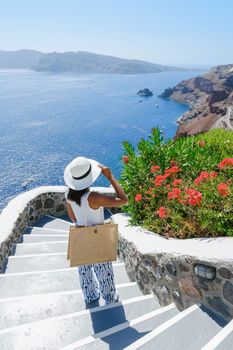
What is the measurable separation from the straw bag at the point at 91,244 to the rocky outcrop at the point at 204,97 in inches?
3036

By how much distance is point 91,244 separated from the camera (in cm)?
396

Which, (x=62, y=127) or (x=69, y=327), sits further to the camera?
(x=62, y=127)

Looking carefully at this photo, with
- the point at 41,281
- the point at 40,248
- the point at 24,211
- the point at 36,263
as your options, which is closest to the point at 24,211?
the point at 24,211

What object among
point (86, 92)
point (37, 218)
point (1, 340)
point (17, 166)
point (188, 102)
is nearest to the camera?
point (1, 340)

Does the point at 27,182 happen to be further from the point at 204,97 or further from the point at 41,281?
the point at 204,97

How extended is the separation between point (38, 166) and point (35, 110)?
188 ft

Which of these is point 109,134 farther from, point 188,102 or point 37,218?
point 37,218

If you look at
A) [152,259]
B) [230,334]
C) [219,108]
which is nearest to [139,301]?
[152,259]

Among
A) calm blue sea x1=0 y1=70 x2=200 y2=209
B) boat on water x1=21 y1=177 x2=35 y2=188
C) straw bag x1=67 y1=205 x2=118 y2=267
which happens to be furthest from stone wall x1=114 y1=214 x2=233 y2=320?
boat on water x1=21 y1=177 x2=35 y2=188

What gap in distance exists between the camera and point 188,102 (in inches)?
6250

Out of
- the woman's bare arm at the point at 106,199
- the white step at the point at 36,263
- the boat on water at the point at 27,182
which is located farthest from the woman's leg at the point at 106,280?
the boat on water at the point at 27,182

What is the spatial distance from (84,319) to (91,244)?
2.70 ft

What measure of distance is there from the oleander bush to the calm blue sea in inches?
2111

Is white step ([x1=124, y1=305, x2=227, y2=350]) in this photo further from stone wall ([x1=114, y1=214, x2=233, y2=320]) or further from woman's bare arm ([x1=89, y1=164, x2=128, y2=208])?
woman's bare arm ([x1=89, y1=164, x2=128, y2=208])
